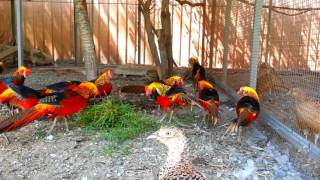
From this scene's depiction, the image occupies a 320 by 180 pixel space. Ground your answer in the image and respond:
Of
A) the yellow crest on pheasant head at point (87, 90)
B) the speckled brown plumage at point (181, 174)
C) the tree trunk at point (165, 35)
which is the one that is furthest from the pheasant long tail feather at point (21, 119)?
the tree trunk at point (165, 35)

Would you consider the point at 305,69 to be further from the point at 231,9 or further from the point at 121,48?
the point at 121,48

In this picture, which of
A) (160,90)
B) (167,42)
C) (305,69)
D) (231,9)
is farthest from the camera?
→ (167,42)

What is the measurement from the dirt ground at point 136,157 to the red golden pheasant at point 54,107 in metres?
0.26

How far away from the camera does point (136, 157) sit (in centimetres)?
396

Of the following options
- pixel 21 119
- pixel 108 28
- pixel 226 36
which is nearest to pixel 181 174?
pixel 21 119

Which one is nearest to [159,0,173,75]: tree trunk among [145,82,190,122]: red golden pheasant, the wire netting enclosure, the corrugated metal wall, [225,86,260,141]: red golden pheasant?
the wire netting enclosure

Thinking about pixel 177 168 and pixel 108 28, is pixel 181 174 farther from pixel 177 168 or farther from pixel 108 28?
pixel 108 28

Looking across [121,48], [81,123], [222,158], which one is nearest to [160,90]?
[81,123]

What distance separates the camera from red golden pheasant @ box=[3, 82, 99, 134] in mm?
4125

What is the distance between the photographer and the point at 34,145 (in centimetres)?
424

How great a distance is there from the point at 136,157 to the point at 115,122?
90 cm

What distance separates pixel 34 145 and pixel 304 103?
113 inches

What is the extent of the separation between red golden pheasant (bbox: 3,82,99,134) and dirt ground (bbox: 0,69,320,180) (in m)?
0.26

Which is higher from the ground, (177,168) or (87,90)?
(87,90)
